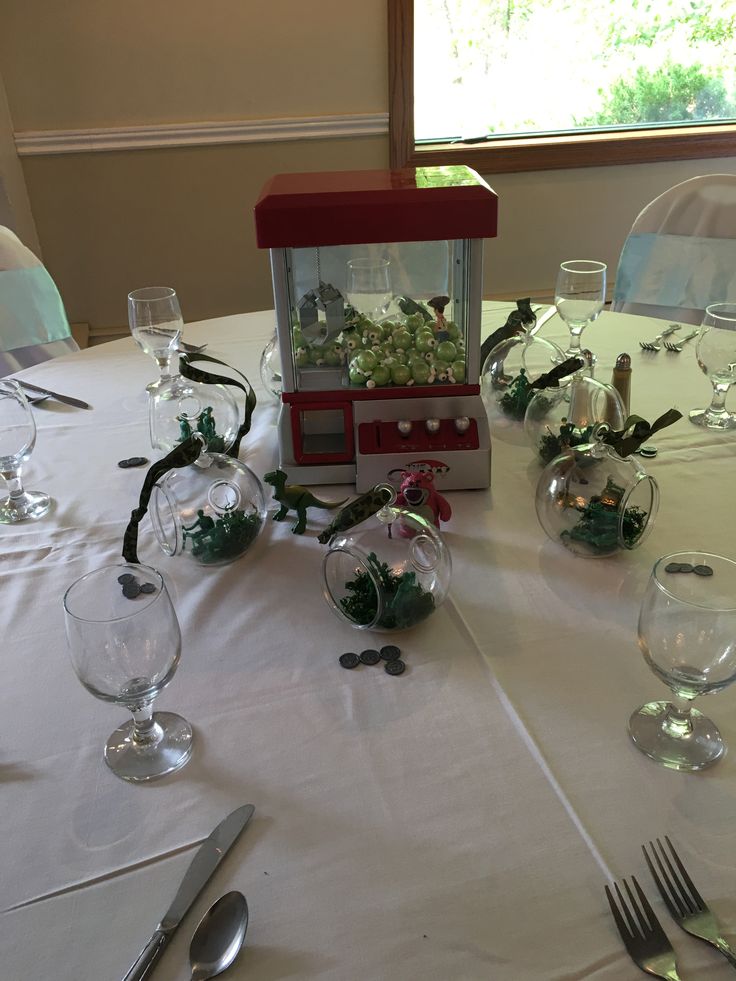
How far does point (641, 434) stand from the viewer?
2.87ft

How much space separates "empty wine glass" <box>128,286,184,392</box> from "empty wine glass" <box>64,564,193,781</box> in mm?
590

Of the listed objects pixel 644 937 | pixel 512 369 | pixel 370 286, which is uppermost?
pixel 370 286

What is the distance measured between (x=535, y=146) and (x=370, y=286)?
1.98 metres

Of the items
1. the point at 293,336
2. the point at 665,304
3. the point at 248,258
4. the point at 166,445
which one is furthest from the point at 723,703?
the point at 248,258

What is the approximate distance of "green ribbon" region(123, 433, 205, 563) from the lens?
812 millimetres

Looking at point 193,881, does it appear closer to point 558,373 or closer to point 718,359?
point 558,373

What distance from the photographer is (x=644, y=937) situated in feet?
1.63

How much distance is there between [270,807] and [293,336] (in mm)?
626

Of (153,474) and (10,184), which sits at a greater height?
(10,184)

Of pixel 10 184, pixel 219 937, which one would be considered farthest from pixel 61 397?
pixel 10 184

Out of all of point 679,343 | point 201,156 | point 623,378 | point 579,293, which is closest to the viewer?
point 623,378

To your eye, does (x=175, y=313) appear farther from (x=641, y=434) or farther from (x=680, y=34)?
(x=680, y=34)

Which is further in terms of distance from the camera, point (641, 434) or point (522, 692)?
point (641, 434)

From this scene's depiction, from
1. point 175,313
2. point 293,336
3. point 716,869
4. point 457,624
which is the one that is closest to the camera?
point 716,869
